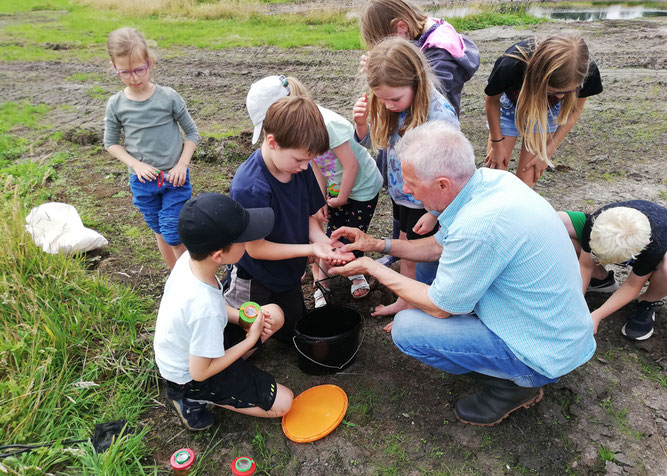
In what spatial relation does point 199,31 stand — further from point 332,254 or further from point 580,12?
point 332,254

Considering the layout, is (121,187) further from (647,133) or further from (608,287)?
(647,133)

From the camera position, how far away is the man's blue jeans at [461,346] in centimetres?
208

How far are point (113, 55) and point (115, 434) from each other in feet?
7.28

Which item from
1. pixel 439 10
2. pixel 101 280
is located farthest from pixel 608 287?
pixel 439 10

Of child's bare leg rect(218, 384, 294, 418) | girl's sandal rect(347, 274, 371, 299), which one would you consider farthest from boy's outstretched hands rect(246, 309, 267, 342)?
girl's sandal rect(347, 274, 371, 299)

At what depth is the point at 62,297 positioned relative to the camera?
292 cm

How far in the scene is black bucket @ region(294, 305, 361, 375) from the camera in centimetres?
236

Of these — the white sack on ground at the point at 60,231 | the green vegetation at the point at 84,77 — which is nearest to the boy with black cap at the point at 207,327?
the white sack on ground at the point at 60,231

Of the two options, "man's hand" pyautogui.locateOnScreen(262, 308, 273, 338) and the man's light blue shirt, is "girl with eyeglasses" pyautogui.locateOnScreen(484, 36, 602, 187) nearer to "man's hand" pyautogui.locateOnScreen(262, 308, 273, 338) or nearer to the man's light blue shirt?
the man's light blue shirt

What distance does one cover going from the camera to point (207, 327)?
1960 mm

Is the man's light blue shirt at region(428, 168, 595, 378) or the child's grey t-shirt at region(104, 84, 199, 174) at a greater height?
the child's grey t-shirt at region(104, 84, 199, 174)

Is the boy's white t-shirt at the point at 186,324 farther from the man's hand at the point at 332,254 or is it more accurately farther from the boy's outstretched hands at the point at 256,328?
the man's hand at the point at 332,254

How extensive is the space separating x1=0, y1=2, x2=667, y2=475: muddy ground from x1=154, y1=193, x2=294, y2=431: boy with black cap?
0.68 ft

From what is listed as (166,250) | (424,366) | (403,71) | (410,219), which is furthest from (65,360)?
(403,71)
